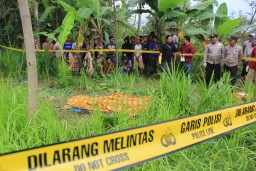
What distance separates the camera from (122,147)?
2332mm

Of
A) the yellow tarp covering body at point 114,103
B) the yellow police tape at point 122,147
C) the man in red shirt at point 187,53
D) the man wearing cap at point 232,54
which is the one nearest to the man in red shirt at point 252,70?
the man wearing cap at point 232,54

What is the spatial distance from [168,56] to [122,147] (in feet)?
20.9

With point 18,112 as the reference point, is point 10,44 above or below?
above

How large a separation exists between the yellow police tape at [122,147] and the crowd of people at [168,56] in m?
3.48

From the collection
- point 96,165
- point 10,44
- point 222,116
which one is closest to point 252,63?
point 222,116

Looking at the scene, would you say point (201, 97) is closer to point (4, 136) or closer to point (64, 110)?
point (64, 110)

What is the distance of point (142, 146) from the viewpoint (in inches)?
97.3

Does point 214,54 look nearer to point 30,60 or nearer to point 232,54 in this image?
point 232,54

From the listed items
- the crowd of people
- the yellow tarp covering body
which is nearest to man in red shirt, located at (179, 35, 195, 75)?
the crowd of people

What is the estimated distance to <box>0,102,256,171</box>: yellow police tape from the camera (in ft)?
6.24

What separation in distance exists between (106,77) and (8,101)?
3986mm

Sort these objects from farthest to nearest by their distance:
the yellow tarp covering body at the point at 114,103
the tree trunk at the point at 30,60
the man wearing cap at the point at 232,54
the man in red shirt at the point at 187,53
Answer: the man in red shirt at the point at 187,53
the man wearing cap at the point at 232,54
the yellow tarp covering body at the point at 114,103
the tree trunk at the point at 30,60

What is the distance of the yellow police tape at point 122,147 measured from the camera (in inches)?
74.9

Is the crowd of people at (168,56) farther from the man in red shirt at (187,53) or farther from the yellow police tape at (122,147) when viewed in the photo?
the yellow police tape at (122,147)
